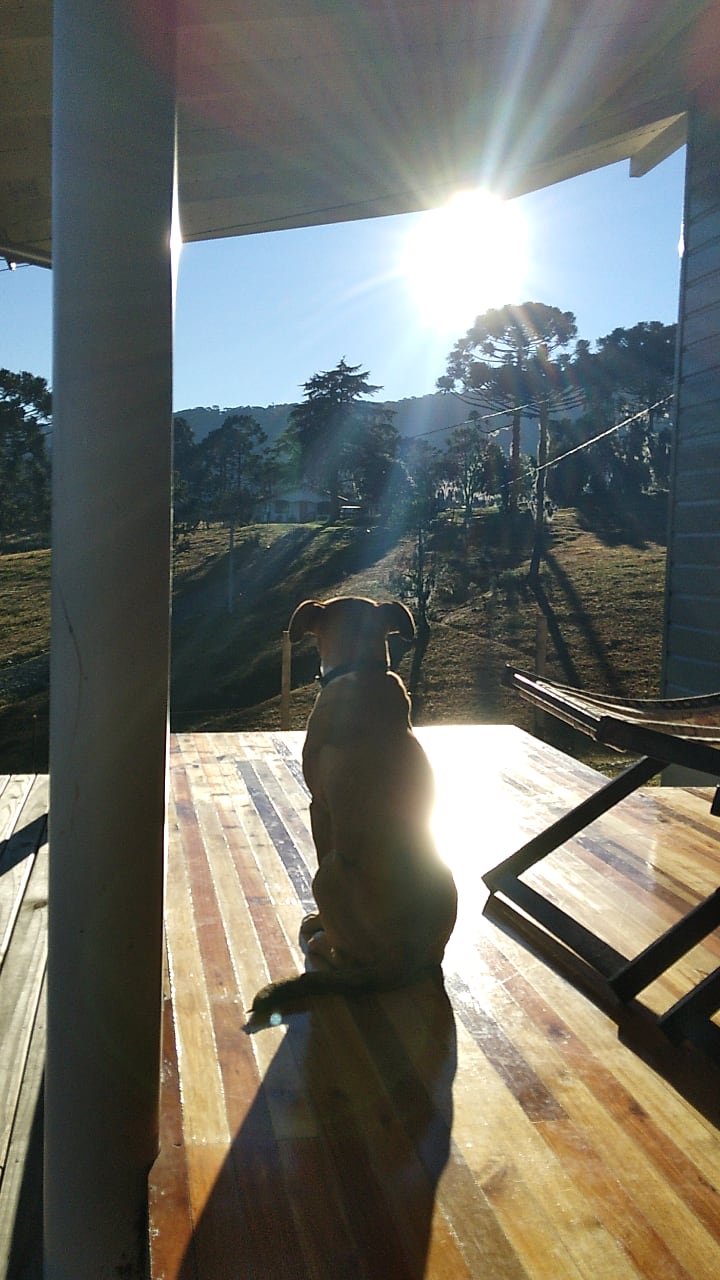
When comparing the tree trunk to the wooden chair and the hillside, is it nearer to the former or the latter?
the hillside

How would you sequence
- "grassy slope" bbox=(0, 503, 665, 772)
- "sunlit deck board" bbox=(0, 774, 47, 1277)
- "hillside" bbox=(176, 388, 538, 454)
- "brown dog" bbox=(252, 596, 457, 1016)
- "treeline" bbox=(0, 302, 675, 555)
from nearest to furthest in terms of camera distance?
"sunlit deck board" bbox=(0, 774, 47, 1277), "brown dog" bbox=(252, 596, 457, 1016), "grassy slope" bbox=(0, 503, 665, 772), "treeline" bbox=(0, 302, 675, 555), "hillside" bbox=(176, 388, 538, 454)

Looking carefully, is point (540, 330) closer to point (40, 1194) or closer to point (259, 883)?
point (259, 883)

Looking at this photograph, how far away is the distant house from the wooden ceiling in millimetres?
11817

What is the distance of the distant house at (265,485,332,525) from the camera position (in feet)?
53.4

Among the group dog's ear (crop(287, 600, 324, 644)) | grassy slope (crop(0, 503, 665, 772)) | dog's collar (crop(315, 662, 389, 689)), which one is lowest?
grassy slope (crop(0, 503, 665, 772))

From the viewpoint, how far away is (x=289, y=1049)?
1983mm

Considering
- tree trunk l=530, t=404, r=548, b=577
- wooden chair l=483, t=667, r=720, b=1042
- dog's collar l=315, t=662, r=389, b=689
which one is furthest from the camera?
tree trunk l=530, t=404, r=548, b=577

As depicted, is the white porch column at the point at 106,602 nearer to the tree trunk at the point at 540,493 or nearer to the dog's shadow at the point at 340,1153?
the dog's shadow at the point at 340,1153

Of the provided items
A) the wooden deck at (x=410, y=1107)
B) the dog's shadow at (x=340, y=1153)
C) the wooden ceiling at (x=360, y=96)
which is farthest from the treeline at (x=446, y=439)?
the dog's shadow at (x=340, y=1153)

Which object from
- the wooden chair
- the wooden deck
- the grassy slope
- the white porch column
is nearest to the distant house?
the grassy slope

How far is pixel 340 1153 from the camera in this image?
1.62m

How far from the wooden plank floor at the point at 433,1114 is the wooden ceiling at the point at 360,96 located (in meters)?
2.31

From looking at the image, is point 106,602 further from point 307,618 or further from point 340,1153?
point 307,618

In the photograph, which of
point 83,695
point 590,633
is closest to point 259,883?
point 83,695
